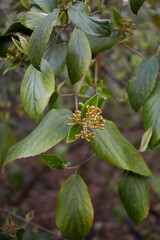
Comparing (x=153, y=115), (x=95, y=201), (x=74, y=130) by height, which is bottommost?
(x=95, y=201)

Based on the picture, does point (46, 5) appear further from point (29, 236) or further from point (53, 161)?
point (29, 236)

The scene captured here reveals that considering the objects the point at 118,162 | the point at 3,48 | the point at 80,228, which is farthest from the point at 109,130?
the point at 3,48

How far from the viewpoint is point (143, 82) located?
2.84 feet

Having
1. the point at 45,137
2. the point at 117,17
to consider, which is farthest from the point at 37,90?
the point at 117,17

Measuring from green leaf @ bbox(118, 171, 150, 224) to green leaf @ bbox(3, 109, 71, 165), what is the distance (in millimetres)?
305

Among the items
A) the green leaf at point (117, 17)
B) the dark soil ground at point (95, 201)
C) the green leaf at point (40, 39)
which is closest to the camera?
the green leaf at point (40, 39)

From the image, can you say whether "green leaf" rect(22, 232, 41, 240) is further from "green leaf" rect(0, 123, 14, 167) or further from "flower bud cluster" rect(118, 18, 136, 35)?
"flower bud cluster" rect(118, 18, 136, 35)

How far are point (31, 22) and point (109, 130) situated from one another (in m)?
0.41

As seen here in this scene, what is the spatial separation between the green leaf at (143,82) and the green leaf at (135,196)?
259 millimetres

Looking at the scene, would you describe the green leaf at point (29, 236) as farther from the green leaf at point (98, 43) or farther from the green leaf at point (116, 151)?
the green leaf at point (98, 43)

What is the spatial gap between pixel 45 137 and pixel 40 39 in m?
0.28

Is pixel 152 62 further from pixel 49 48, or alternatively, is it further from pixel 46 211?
pixel 46 211

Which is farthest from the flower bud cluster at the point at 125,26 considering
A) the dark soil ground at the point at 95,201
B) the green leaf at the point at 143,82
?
the dark soil ground at the point at 95,201

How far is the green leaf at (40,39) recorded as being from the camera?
0.58 meters
